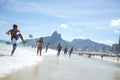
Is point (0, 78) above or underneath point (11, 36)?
underneath

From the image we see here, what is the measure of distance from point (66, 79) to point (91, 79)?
68.1 inches

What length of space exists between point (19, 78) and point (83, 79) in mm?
3291

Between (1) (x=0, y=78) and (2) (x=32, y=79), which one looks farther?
(2) (x=32, y=79)

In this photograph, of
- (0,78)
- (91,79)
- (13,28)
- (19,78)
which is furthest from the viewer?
(13,28)

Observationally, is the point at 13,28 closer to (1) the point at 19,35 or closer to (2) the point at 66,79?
(1) the point at 19,35

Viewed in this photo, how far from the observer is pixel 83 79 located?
8781 millimetres

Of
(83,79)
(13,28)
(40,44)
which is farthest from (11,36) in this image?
(40,44)

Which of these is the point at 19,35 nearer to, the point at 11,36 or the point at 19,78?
the point at 11,36

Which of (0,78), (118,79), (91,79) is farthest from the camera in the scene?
(118,79)

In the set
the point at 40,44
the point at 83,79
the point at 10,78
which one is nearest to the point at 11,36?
the point at 83,79

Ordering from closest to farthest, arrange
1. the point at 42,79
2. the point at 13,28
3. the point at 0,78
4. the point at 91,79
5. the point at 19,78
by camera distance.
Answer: the point at 0,78, the point at 19,78, the point at 42,79, the point at 91,79, the point at 13,28

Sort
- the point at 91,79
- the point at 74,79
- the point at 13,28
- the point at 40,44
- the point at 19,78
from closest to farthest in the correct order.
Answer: the point at 19,78 → the point at 74,79 → the point at 91,79 → the point at 13,28 → the point at 40,44

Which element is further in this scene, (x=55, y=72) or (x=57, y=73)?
(x=55, y=72)

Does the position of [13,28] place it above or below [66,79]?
above
